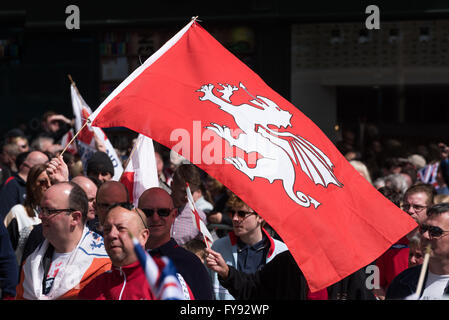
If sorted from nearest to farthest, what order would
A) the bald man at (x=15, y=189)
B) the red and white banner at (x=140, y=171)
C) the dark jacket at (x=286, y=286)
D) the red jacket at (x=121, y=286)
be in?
the red jacket at (x=121, y=286) → the dark jacket at (x=286, y=286) → the red and white banner at (x=140, y=171) → the bald man at (x=15, y=189)

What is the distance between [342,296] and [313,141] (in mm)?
1064

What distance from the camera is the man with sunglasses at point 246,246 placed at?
5641 millimetres

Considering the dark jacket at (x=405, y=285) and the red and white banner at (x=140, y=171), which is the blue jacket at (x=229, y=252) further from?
the dark jacket at (x=405, y=285)

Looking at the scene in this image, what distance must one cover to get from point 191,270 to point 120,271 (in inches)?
22.8

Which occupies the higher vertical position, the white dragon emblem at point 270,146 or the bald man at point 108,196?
the white dragon emblem at point 270,146

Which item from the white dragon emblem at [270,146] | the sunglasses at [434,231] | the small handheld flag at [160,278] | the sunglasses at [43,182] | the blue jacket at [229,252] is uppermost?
the white dragon emblem at [270,146]

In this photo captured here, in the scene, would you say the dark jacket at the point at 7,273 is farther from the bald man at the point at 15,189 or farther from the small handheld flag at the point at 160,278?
the small handheld flag at the point at 160,278

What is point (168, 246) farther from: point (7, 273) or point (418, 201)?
point (418, 201)

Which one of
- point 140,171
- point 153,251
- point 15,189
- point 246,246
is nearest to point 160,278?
point 153,251

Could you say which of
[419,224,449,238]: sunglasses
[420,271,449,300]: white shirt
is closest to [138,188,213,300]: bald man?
[420,271,449,300]: white shirt

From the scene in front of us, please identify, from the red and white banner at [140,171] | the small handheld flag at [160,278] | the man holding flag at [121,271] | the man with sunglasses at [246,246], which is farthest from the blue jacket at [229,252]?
the small handheld flag at [160,278]

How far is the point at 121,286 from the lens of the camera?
3850 mm

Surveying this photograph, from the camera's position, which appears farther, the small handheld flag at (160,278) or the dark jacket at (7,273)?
the dark jacket at (7,273)

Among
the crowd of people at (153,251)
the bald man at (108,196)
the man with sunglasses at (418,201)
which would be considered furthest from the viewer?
the man with sunglasses at (418,201)
